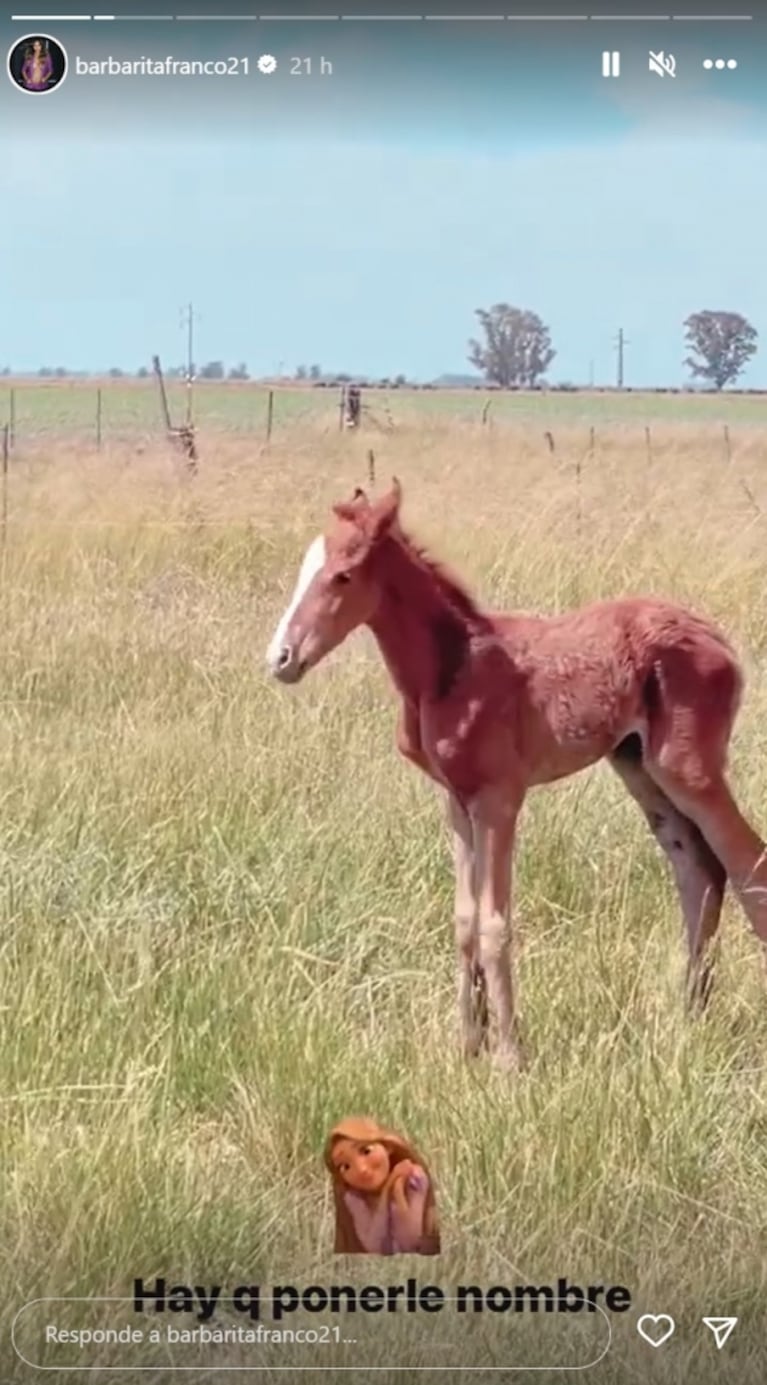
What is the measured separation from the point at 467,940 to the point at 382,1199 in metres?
0.33

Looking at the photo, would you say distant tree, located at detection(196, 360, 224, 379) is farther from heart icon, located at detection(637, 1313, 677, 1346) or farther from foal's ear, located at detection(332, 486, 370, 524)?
heart icon, located at detection(637, 1313, 677, 1346)

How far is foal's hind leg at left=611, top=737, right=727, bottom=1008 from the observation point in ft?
6.11

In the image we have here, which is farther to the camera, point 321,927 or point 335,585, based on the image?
point 321,927

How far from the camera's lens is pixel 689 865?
188 centimetres

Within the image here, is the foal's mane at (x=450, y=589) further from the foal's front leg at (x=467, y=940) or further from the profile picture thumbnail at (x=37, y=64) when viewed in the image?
the profile picture thumbnail at (x=37, y=64)

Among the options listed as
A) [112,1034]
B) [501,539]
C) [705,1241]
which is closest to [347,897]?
[112,1034]

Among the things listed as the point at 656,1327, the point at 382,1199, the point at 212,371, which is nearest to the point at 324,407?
the point at 212,371

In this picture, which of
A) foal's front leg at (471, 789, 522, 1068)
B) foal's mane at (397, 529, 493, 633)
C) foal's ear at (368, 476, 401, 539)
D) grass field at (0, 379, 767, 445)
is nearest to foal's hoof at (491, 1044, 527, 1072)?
foal's front leg at (471, 789, 522, 1068)

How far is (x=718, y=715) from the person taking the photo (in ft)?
5.98

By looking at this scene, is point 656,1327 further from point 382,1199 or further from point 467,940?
point 467,940

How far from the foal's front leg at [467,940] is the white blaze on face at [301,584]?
24 centimetres

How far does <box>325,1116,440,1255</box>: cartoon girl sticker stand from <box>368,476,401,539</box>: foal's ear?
588 millimetres

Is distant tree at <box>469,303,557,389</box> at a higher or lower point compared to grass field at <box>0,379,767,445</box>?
higher

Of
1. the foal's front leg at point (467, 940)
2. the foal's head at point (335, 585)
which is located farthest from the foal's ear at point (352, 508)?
the foal's front leg at point (467, 940)
